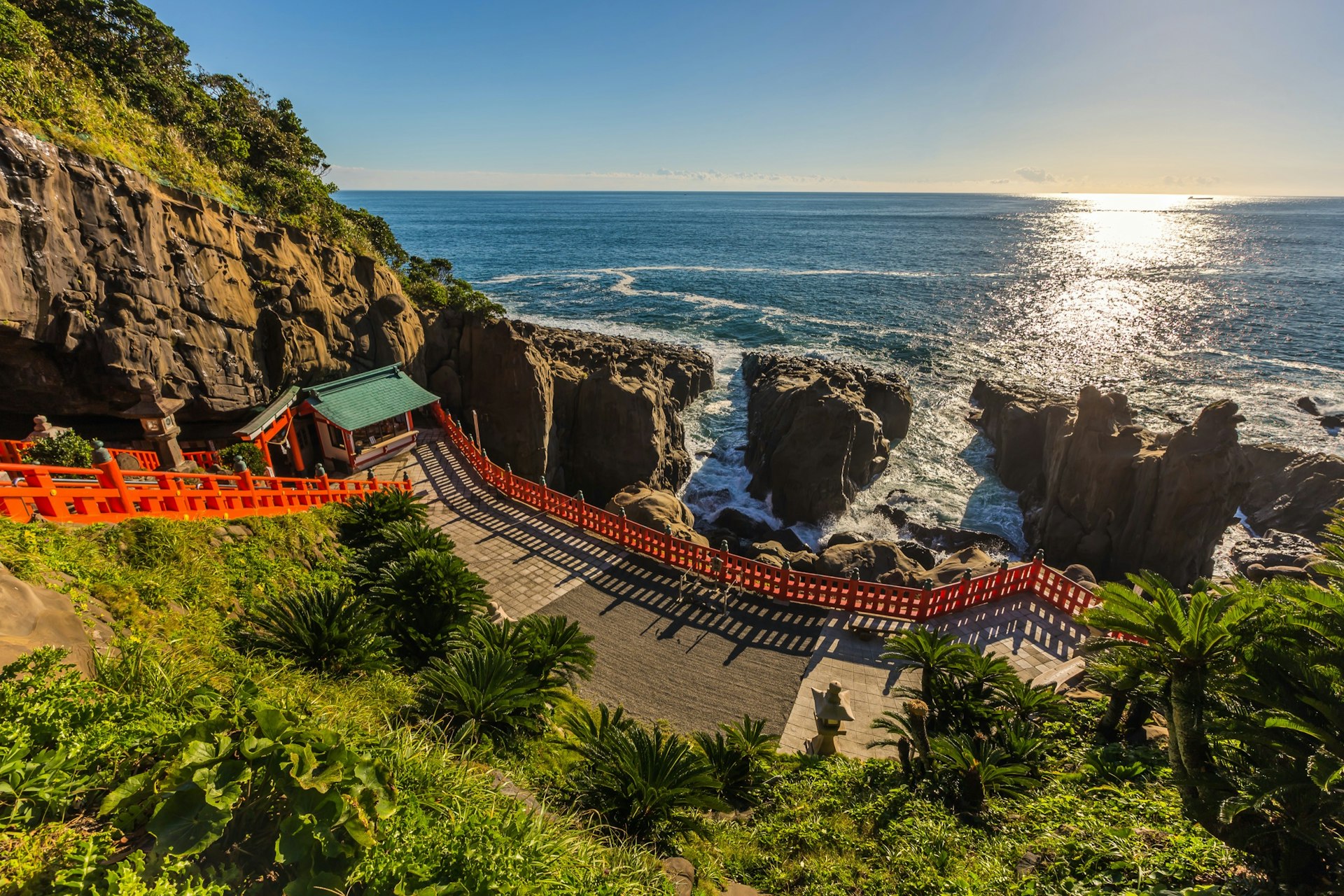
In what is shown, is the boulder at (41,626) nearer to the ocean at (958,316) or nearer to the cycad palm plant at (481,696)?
the cycad palm plant at (481,696)

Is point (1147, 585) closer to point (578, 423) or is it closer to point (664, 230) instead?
point (578, 423)

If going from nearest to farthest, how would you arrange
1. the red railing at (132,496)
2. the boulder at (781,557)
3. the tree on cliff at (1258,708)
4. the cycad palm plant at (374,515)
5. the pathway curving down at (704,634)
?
the tree on cliff at (1258,708) < the red railing at (132,496) < the pathway curving down at (704,634) < the cycad palm plant at (374,515) < the boulder at (781,557)

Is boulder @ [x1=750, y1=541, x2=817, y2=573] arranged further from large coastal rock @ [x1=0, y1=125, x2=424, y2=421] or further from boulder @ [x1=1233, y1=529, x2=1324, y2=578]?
boulder @ [x1=1233, y1=529, x2=1324, y2=578]

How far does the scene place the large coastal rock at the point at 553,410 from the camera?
77.0 feet

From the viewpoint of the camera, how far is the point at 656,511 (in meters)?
17.1

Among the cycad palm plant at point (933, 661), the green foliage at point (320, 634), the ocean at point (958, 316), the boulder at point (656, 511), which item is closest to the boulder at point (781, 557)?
the boulder at point (656, 511)

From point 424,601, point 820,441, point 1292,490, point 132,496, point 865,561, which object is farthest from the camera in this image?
point 1292,490

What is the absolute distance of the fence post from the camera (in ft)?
28.0

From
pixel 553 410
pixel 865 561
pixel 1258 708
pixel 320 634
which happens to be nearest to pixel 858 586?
pixel 865 561

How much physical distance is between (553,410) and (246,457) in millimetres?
12393

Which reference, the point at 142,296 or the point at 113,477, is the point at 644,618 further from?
the point at 142,296

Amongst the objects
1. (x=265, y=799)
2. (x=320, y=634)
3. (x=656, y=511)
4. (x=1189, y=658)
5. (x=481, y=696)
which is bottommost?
(x=656, y=511)

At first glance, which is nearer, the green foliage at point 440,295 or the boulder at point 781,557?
the boulder at point 781,557

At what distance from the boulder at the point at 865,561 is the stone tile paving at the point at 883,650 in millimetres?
3766
